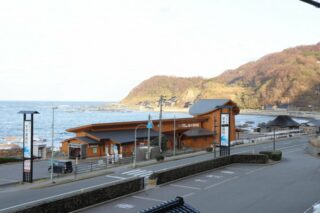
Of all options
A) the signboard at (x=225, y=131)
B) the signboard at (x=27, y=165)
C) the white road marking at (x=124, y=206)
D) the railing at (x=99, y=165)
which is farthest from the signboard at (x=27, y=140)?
the signboard at (x=225, y=131)

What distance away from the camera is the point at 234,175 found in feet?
96.0

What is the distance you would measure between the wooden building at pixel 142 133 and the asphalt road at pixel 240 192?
26.7 feet

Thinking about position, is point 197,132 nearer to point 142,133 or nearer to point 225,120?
point 142,133

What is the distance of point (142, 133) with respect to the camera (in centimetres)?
5184

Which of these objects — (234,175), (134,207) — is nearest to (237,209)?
(134,207)

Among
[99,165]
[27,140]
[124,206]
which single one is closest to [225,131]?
[99,165]

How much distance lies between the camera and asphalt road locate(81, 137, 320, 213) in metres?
19.6

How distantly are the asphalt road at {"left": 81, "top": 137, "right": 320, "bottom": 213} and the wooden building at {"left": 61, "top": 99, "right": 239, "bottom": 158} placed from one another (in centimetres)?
815

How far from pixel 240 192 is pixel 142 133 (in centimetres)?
2953

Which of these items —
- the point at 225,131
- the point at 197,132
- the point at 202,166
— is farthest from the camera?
the point at 197,132

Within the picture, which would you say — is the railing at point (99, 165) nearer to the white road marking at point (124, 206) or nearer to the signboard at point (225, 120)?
the signboard at point (225, 120)

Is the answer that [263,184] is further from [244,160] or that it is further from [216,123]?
[216,123]

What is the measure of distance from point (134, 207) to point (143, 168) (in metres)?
16.3

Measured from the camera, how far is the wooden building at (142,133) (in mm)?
45250
